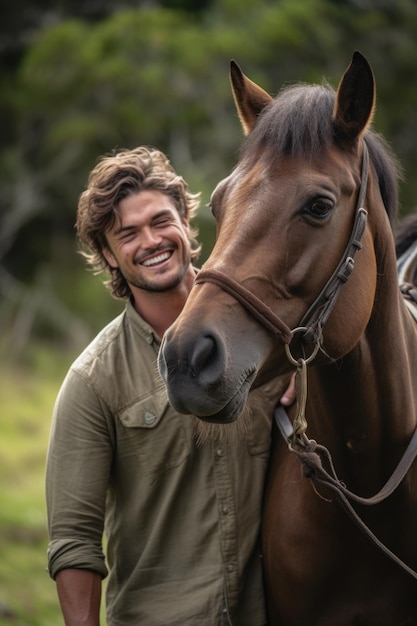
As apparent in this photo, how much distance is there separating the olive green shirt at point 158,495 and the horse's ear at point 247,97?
3.06ft

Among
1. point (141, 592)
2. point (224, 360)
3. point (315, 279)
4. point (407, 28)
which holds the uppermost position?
point (407, 28)

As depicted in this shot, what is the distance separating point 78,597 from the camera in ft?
10.3

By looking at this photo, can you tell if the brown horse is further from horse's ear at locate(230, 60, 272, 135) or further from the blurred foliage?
the blurred foliage

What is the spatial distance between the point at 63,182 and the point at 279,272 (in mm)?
11862

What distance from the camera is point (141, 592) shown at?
130 inches

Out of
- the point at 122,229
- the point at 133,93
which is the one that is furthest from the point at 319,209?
the point at 133,93

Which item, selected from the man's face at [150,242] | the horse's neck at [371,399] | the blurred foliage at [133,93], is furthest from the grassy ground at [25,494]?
the horse's neck at [371,399]

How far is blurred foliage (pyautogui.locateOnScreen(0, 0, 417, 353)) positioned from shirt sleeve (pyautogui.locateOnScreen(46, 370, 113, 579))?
8.68 metres

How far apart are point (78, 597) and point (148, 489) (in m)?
0.43

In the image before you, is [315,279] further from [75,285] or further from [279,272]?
[75,285]

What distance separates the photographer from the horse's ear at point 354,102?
256 cm

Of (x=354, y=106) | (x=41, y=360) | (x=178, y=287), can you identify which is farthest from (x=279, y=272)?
(x=41, y=360)

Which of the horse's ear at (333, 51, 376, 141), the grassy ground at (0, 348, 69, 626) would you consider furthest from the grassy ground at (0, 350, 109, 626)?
the horse's ear at (333, 51, 376, 141)

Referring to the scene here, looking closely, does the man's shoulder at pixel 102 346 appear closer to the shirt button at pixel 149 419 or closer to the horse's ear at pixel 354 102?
the shirt button at pixel 149 419
